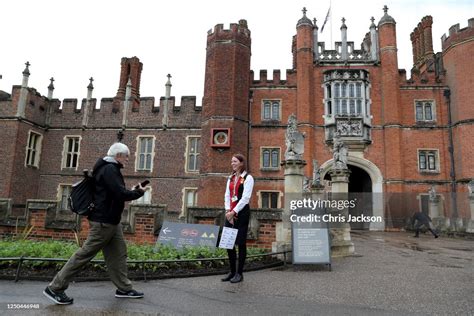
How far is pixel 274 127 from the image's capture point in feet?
73.9

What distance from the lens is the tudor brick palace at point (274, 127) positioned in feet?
68.9

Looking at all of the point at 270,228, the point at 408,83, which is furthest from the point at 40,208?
the point at 408,83

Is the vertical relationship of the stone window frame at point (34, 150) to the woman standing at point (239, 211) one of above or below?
above

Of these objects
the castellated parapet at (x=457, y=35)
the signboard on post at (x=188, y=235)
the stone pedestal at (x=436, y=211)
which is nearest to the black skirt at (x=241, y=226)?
the signboard on post at (x=188, y=235)

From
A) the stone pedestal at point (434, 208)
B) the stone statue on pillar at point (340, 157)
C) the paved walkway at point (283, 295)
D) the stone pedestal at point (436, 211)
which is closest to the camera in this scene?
the paved walkway at point (283, 295)

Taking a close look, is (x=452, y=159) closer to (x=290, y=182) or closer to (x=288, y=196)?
(x=290, y=182)

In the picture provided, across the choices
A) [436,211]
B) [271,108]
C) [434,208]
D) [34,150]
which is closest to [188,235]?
[271,108]

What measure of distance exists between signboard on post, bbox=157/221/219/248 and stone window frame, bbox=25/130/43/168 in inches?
766

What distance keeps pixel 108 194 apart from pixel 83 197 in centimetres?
28

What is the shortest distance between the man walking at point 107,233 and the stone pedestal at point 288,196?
142 inches

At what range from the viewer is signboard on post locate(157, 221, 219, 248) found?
7.00 meters

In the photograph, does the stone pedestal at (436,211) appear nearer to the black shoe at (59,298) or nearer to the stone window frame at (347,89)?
the stone window frame at (347,89)

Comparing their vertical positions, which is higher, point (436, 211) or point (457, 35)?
point (457, 35)

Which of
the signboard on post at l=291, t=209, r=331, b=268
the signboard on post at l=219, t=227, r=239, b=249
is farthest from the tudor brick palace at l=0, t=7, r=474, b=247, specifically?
the signboard on post at l=219, t=227, r=239, b=249
